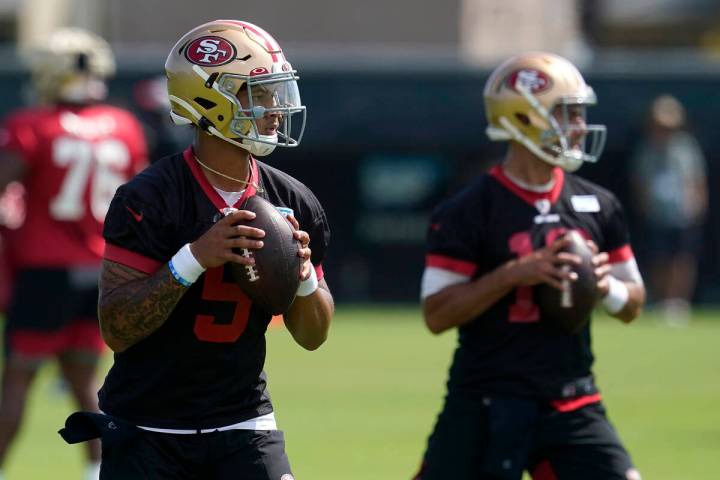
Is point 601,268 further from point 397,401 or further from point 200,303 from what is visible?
point 397,401

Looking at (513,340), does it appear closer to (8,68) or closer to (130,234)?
(130,234)

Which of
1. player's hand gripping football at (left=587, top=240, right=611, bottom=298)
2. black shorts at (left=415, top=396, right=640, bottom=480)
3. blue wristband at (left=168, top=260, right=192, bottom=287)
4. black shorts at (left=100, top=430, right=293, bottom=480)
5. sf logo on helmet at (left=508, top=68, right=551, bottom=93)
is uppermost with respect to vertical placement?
sf logo on helmet at (left=508, top=68, right=551, bottom=93)

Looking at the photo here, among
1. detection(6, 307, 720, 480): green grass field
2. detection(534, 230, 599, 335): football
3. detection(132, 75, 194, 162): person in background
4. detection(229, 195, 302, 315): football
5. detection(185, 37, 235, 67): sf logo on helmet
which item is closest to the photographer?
detection(229, 195, 302, 315): football

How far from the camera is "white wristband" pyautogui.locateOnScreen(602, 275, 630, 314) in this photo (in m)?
Answer: 6.39

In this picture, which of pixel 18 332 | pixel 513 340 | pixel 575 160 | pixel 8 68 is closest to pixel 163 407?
pixel 513 340

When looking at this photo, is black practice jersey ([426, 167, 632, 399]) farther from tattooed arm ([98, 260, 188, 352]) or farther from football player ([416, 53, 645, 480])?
tattooed arm ([98, 260, 188, 352])

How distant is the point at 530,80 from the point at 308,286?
5.54 ft

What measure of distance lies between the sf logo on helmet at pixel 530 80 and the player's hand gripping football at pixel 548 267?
71 cm

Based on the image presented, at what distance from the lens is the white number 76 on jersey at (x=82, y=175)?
8711 millimetres

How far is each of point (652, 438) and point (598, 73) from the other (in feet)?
31.2

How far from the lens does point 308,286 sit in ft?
17.6

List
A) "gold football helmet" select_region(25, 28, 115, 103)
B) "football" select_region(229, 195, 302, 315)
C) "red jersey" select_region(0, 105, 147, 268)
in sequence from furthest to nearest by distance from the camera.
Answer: "gold football helmet" select_region(25, 28, 115, 103) → "red jersey" select_region(0, 105, 147, 268) → "football" select_region(229, 195, 302, 315)

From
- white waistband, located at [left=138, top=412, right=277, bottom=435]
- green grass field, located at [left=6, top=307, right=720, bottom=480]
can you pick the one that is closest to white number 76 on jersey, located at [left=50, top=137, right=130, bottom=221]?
green grass field, located at [left=6, top=307, right=720, bottom=480]

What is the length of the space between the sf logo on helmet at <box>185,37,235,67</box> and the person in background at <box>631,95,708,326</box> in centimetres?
1264
